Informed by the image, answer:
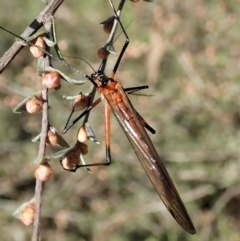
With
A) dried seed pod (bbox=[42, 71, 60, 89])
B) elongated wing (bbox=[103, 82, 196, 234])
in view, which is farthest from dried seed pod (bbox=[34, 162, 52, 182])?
elongated wing (bbox=[103, 82, 196, 234])

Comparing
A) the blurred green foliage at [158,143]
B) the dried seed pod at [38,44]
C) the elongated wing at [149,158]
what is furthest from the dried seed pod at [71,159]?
the blurred green foliage at [158,143]

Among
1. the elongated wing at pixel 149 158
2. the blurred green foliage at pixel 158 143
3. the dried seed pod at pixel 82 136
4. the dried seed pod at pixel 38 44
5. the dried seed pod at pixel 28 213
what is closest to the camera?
the dried seed pod at pixel 38 44

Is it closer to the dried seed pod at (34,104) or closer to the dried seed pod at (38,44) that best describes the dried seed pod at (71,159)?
the dried seed pod at (34,104)

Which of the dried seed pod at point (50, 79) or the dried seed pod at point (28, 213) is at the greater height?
the dried seed pod at point (50, 79)

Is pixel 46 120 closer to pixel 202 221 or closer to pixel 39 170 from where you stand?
pixel 39 170

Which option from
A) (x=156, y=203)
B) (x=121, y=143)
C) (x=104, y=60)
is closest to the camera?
(x=104, y=60)

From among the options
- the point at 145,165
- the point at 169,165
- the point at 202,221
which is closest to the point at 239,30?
the point at 169,165
